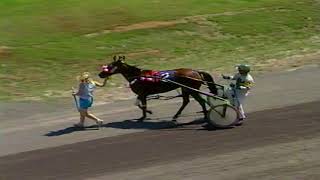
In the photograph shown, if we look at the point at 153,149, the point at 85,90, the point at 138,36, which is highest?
the point at 138,36

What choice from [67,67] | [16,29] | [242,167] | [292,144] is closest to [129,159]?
[242,167]

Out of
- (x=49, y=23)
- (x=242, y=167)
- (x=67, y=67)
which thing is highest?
(x=49, y=23)

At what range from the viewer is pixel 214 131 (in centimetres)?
1659

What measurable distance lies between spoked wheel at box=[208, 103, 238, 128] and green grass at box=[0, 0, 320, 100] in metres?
6.64

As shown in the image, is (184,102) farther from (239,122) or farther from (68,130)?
(68,130)

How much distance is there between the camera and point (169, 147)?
50.6ft

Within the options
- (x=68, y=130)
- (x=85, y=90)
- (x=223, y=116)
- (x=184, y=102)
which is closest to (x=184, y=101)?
(x=184, y=102)

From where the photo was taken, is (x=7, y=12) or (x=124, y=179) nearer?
(x=124, y=179)

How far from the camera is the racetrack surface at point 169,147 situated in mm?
13891

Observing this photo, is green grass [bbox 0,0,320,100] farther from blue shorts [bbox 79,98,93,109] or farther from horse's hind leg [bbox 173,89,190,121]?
horse's hind leg [bbox 173,89,190,121]

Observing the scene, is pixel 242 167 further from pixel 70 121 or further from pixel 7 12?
pixel 7 12

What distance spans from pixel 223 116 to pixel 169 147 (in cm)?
186

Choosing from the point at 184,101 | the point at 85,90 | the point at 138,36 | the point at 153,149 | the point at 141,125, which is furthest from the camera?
the point at 138,36

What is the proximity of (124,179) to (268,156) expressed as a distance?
282 cm
